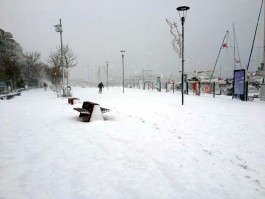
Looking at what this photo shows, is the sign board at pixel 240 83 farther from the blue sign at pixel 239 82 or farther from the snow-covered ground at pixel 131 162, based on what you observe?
the snow-covered ground at pixel 131 162

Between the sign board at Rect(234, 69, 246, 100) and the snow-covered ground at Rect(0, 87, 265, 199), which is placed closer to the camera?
the snow-covered ground at Rect(0, 87, 265, 199)

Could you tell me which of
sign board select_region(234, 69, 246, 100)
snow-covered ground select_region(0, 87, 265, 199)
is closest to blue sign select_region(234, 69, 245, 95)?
sign board select_region(234, 69, 246, 100)

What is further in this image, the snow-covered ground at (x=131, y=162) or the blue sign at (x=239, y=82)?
the blue sign at (x=239, y=82)

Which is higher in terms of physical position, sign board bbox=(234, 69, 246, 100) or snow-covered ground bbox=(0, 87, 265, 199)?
sign board bbox=(234, 69, 246, 100)

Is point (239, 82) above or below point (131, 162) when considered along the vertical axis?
above

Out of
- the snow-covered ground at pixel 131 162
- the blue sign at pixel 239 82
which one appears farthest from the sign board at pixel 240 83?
the snow-covered ground at pixel 131 162

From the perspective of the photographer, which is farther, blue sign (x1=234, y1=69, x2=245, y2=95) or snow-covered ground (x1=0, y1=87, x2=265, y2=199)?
blue sign (x1=234, y1=69, x2=245, y2=95)

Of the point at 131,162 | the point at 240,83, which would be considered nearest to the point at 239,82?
the point at 240,83

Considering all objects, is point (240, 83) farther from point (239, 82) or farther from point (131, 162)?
point (131, 162)

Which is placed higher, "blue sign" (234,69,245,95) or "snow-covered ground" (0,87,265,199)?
"blue sign" (234,69,245,95)

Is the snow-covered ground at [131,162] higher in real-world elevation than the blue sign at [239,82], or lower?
lower

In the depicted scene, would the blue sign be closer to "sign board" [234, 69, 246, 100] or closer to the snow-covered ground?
"sign board" [234, 69, 246, 100]

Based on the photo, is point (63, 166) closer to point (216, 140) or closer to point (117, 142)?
point (117, 142)

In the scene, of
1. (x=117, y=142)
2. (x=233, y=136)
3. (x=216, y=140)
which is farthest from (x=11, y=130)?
(x=233, y=136)
